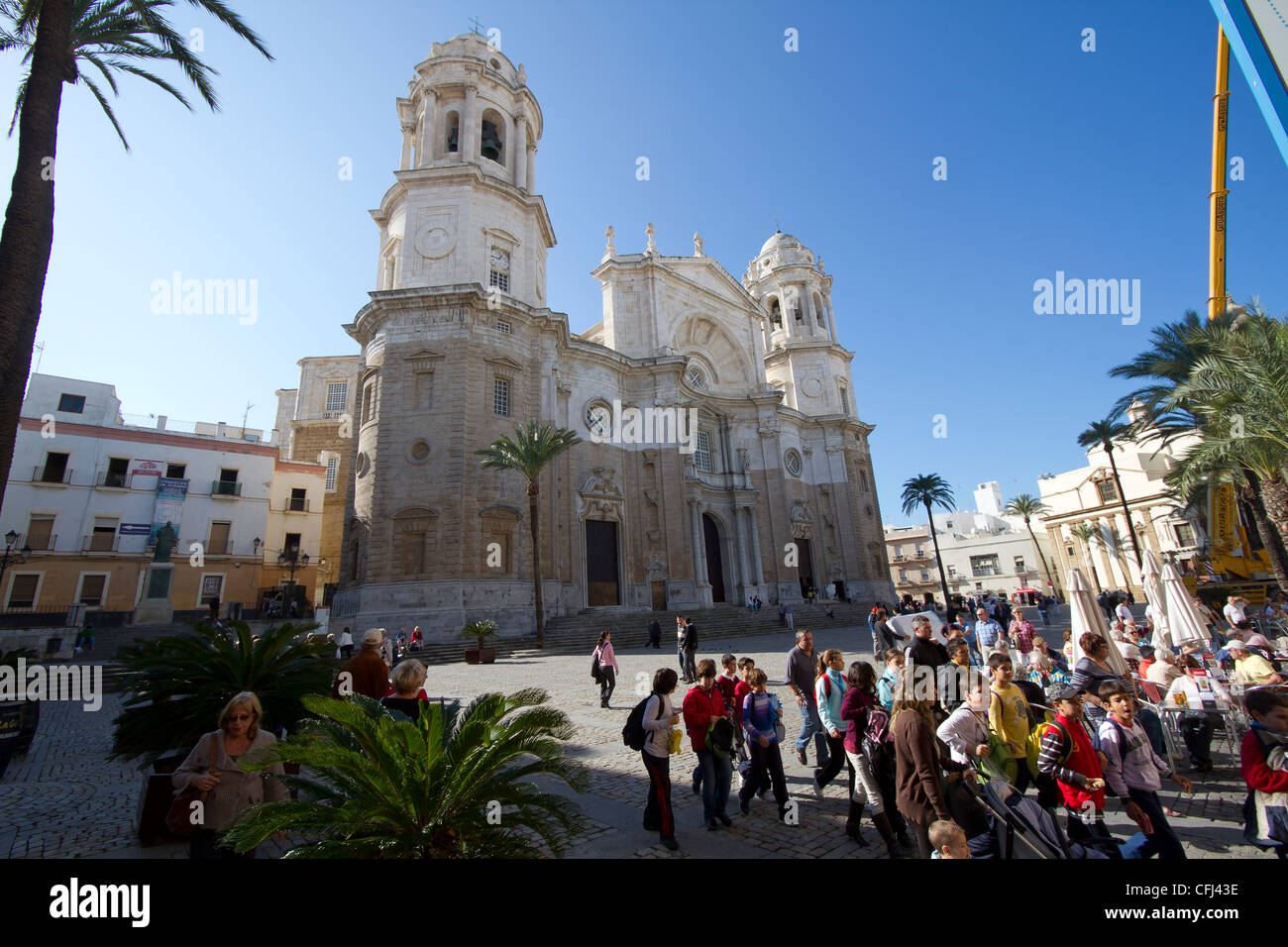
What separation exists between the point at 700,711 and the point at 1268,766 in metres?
3.94

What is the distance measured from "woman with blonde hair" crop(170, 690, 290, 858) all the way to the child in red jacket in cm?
647

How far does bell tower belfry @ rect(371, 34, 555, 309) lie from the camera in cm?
2730

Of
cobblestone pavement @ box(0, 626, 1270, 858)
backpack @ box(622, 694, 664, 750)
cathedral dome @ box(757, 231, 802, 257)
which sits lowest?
cobblestone pavement @ box(0, 626, 1270, 858)

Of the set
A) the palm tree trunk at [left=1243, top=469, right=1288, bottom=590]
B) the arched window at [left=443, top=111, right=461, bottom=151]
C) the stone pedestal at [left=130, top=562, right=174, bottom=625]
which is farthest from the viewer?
the arched window at [left=443, top=111, right=461, bottom=151]

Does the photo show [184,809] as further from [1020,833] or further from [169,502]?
[169,502]

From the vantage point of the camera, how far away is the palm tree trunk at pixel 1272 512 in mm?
14673

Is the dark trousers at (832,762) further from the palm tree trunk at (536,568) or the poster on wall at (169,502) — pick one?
the poster on wall at (169,502)

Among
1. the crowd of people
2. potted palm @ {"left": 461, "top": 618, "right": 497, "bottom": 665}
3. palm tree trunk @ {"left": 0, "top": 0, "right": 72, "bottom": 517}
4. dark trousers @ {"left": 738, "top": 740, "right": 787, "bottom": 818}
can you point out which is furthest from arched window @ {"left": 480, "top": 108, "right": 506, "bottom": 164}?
dark trousers @ {"left": 738, "top": 740, "right": 787, "bottom": 818}

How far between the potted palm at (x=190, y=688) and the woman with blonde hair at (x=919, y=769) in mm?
5432

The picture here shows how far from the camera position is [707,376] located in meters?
39.3

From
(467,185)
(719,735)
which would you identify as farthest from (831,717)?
(467,185)

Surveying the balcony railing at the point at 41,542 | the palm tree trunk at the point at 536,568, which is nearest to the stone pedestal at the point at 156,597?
the balcony railing at the point at 41,542

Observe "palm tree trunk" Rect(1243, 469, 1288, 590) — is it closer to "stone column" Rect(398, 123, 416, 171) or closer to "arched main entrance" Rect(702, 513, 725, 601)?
"arched main entrance" Rect(702, 513, 725, 601)
